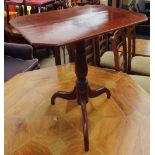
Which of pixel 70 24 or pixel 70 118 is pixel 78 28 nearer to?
pixel 70 24

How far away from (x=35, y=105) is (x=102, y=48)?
135cm

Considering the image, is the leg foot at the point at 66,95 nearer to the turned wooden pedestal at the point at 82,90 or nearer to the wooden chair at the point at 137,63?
the turned wooden pedestal at the point at 82,90

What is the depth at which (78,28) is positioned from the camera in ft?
3.51

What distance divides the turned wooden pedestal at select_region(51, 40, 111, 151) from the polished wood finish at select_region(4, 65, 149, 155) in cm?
6

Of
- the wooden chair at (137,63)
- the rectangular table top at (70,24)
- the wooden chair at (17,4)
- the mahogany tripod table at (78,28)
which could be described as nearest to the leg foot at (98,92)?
the mahogany tripod table at (78,28)

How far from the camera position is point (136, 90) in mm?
1621

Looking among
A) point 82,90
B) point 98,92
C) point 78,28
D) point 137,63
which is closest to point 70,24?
point 78,28

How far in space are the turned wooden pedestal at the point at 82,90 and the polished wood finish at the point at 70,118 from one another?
0.06m

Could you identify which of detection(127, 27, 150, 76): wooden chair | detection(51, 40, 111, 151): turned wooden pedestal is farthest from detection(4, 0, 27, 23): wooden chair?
detection(51, 40, 111, 151): turned wooden pedestal
